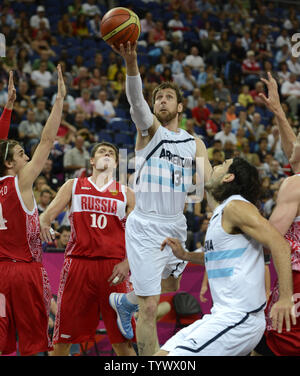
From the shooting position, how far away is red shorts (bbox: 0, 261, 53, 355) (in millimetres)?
4574

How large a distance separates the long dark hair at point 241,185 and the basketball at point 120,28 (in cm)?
134

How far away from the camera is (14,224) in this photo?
4.61 metres

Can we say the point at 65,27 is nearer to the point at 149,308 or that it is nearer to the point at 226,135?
the point at 226,135

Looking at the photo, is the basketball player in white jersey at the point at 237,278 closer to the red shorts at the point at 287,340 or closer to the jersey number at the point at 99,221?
the red shorts at the point at 287,340

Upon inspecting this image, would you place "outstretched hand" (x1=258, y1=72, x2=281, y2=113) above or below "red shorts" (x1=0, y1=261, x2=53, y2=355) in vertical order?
above

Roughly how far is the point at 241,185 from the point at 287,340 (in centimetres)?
101

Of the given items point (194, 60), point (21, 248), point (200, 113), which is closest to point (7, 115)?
point (21, 248)

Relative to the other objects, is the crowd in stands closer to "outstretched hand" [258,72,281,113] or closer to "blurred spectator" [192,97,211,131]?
"blurred spectator" [192,97,211,131]

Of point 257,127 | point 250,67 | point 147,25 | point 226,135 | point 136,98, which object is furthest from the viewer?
point 250,67

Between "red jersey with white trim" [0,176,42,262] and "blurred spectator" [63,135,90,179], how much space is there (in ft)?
18.0

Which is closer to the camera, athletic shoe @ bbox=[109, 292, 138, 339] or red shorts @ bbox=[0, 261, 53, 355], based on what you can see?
red shorts @ bbox=[0, 261, 53, 355]

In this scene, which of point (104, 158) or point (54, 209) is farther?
point (104, 158)

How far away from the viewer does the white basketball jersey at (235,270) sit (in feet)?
10.9

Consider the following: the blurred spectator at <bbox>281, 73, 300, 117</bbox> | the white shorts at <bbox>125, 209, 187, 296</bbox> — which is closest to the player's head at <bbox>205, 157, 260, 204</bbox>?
the white shorts at <bbox>125, 209, 187, 296</bbox>
